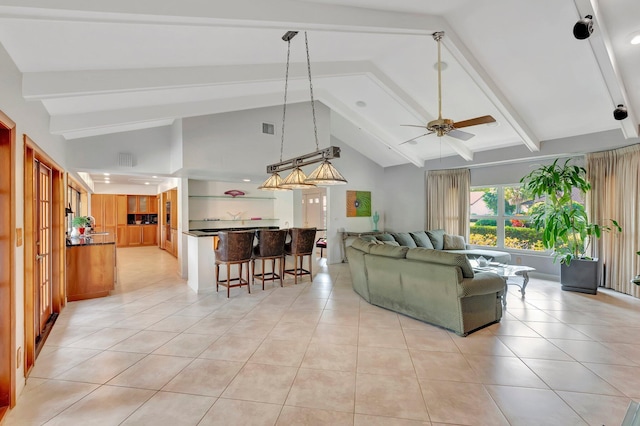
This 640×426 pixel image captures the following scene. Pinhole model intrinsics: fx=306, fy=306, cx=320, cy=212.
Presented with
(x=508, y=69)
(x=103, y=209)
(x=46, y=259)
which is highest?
(x=508, y=69)

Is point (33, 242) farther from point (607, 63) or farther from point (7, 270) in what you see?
point (607, 63)

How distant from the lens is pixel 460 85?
488 centimetres

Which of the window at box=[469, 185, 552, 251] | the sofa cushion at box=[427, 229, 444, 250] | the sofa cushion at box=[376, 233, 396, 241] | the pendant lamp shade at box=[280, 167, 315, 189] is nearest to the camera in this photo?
the pendant lamp shade at box=[280, 167, 315, 189]

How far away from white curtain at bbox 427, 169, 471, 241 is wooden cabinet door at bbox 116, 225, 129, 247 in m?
10.5

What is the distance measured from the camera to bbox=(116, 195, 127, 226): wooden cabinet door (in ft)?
36.3

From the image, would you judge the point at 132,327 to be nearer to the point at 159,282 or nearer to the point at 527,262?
the point at 159,282

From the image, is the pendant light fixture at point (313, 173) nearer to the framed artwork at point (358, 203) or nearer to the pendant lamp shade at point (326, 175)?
the pendant lamp shade at point (326, 175)

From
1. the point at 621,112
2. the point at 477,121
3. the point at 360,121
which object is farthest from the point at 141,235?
the point at 621,112

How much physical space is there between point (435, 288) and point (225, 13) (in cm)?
343

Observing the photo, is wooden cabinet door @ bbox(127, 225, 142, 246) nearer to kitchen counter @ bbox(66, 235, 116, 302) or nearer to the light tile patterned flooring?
kitchen counter @ bbox(66, 235, 116, 302)

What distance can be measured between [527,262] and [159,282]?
7735 mm

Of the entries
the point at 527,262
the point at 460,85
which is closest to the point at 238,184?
the point at 460,85

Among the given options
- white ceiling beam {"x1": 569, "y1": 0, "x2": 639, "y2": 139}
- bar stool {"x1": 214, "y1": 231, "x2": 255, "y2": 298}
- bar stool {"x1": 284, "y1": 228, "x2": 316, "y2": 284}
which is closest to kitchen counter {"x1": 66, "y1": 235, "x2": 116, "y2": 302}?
bar stool {"x1": 214, "y1": 231, "x2": 255, "y2": 298}

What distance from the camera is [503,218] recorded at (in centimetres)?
724
